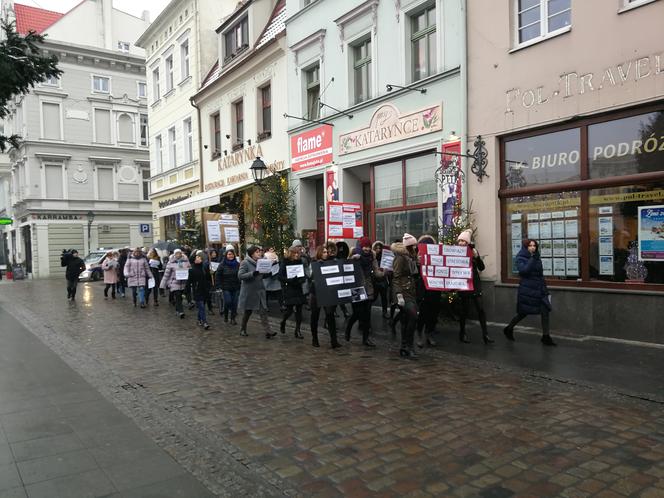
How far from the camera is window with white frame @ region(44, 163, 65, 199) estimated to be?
3847 cm

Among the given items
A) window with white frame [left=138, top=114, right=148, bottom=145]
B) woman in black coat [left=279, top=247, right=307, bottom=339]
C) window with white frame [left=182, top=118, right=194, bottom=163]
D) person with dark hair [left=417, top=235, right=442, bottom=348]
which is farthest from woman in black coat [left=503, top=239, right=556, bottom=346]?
window with white frame [left=138, top=114, right=148, bottom=145]

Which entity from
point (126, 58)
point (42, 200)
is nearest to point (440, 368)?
point (42, 200)

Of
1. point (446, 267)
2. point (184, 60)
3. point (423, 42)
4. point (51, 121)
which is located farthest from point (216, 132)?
point (51, 121)

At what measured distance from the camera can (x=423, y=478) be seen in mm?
3783

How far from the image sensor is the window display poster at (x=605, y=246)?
8.71m

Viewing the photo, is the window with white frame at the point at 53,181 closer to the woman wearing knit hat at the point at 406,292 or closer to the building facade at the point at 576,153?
the building facade at the point at 576,153

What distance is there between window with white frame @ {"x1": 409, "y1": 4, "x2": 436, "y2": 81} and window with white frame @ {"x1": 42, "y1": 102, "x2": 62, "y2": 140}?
34.5 meters

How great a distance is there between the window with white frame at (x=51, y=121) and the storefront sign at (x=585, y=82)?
37526 millimetres

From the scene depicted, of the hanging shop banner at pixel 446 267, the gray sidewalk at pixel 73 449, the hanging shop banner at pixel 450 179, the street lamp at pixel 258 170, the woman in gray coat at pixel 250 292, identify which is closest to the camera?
the gray sidewalk at pixel 73 449

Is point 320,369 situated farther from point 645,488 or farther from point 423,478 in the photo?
point 645,488

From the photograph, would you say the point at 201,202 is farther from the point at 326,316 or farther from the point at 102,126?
the point at 102,126

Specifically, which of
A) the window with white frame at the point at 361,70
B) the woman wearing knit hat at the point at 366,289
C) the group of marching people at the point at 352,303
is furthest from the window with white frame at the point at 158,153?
the woman wearing knit hat at the point at 366,289

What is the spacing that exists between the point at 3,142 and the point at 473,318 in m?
12.1

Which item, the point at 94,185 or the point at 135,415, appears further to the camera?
the point at 94,185
